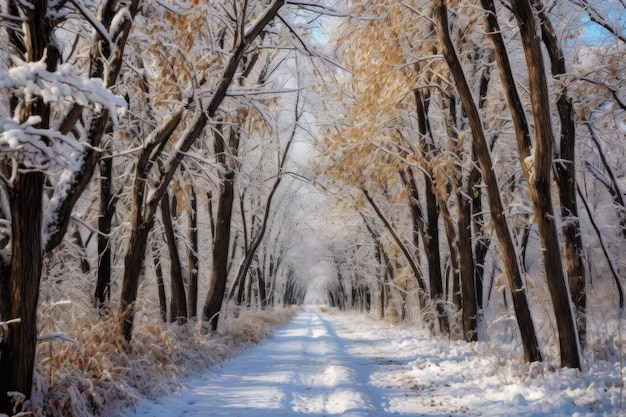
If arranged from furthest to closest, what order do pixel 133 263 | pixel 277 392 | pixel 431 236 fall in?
1. pixel 431 236
2. pixel 133 263
3. pixel 277 392

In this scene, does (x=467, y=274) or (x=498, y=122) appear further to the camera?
(x=467, y=274)

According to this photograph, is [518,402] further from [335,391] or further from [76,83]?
[76,83]

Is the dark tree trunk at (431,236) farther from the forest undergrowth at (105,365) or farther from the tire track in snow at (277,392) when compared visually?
the forest undergrowth at (105,365)

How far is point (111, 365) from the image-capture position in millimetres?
6094

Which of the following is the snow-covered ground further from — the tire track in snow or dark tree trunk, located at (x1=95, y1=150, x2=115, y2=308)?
dark tree trunk, located at (x1=95, y1=150, x2=115, y2=308)

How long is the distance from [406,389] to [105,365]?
4.82 metres

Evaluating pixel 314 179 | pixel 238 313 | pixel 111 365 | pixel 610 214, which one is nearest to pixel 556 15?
pixel 314 179

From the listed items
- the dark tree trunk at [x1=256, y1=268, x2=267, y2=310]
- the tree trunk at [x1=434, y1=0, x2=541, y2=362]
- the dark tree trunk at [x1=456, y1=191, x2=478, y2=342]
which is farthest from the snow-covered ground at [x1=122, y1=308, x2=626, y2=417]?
the dark tree trunk at [x1=256, y1=268, x2=267, y2=310]

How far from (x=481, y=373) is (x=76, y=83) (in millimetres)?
7522

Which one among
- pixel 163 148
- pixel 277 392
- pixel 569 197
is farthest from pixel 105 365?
pixel 569 197

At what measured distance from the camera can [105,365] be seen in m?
6.00

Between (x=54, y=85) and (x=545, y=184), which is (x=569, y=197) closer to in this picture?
(x=545, y=184)

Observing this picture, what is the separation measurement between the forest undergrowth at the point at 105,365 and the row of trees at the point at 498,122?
18.5 ft

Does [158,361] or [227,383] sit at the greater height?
[158,361]
